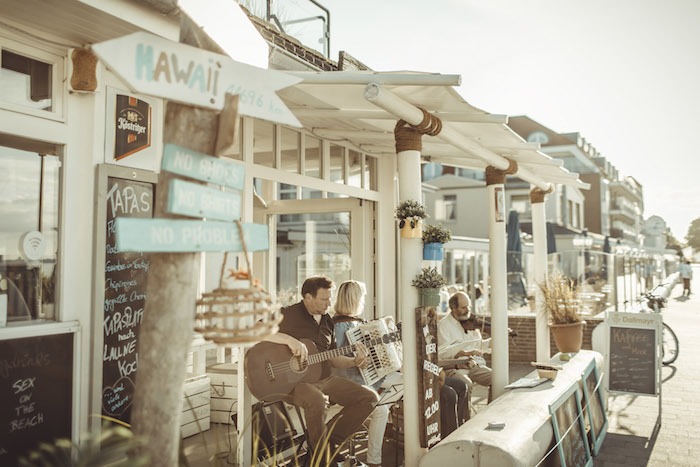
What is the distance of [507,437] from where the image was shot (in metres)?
3.42

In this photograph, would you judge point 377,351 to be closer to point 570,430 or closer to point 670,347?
point 570,430

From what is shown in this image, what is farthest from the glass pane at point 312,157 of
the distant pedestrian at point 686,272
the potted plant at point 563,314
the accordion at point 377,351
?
the distant pedestrian at point 686,272

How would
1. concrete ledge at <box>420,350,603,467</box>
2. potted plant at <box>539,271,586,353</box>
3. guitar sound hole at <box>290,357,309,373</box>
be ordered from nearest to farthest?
1. concrete ledge at <box>420,350,603,467</box>
2. guitar sound hole at <box>290,357,309,373</box>
3. potted plant at <box>539,271,586,353</box>

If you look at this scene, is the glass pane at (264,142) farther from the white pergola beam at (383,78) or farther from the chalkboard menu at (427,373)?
the chalkboard menu at (427,373)

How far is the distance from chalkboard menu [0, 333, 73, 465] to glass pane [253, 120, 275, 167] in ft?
8.36

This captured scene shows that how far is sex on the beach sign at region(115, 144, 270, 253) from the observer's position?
156 cm

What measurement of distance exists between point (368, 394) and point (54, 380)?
2.21 metres

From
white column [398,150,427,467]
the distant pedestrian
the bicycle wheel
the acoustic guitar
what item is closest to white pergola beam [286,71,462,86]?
white column [398,150,427,467]

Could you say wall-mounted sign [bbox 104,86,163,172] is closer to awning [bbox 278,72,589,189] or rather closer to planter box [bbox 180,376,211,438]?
awning [bbox 278,72,589,189]

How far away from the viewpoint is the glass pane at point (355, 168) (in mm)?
6422

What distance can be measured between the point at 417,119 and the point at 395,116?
0.53 ft

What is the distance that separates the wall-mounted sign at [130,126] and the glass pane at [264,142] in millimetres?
1534

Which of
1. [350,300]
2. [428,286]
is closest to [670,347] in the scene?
[350,300]

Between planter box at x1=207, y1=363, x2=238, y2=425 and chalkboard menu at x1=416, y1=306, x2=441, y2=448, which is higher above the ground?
chalkboard menu at x1=416, y1=306, x2=441, y2=448
